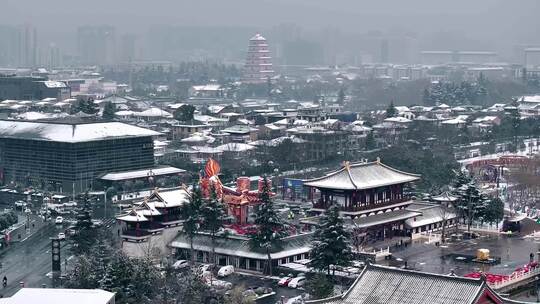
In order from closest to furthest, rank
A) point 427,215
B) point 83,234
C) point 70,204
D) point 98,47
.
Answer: point 83,234
point 427,215
point 70,204
point 98,47

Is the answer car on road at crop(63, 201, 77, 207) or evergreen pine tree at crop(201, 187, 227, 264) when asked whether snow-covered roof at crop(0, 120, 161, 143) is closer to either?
car on road at crop(63, 201, 77, 207)

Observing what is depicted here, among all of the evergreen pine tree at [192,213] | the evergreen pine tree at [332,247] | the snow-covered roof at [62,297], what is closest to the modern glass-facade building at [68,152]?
the evergreen pine tree at [192,213]

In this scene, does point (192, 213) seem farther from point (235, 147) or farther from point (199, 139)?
point (199, 139)

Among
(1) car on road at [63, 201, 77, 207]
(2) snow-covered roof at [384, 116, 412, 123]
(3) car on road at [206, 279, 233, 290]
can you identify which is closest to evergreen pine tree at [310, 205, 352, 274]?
(3) car on road at [206, 279, 233, 290]

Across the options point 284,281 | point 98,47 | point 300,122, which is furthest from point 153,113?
point 98,47

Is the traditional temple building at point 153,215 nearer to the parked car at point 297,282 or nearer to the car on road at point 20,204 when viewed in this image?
the parked car at point 297,282

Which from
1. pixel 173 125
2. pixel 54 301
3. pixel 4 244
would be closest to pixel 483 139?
pixel 173 125

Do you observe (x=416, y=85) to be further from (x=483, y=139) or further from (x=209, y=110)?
(x=483, y=139)
